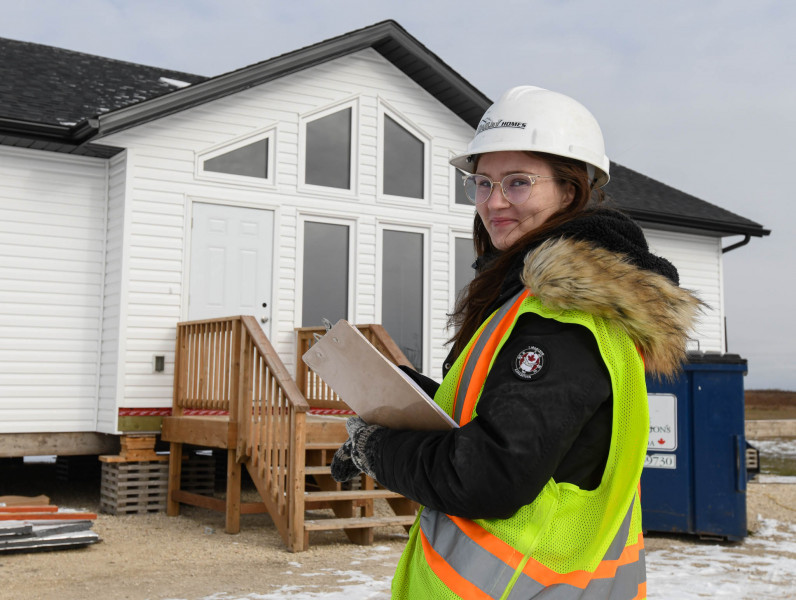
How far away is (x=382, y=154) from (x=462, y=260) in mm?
1810

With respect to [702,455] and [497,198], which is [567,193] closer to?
[497,198]

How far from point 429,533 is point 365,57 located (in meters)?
10.3

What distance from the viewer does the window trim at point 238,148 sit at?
10148 millimetres

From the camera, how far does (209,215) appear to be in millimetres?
10102

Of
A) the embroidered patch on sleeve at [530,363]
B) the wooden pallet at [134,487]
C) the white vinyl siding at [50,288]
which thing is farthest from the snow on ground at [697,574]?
the embroidered patch on sleeve at [530,363]

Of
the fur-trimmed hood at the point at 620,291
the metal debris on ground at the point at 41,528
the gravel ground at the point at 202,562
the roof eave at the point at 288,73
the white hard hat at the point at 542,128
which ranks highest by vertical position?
the roof eave at the point at 288,73

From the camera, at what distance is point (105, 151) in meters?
9.81

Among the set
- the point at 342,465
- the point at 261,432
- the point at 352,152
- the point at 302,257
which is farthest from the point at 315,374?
the point at 342,465

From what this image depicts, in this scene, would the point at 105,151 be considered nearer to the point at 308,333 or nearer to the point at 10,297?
the point at 10,297

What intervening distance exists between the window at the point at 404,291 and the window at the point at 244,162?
5.95 feet

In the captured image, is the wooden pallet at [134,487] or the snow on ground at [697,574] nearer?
the snow on ground at [697,574]

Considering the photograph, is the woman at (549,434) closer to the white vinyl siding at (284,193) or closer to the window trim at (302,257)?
the white vinyl siding at (284,193)

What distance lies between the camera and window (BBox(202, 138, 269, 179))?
10281mm

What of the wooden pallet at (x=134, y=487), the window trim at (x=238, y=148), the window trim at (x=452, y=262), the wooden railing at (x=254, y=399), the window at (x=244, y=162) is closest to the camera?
the wooden railing at (x=254, y=399)
